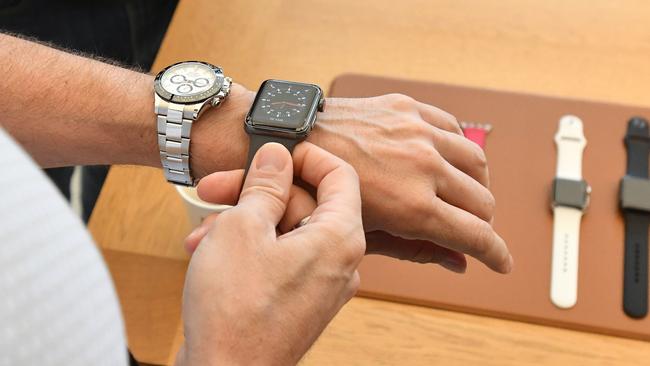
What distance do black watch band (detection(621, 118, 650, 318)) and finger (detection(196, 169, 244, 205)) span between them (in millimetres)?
467

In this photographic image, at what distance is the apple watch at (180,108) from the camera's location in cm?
79

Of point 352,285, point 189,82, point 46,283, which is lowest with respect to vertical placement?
point 352,285

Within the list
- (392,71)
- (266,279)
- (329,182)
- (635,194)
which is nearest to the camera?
(266,279)

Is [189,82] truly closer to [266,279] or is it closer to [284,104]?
[284,104]

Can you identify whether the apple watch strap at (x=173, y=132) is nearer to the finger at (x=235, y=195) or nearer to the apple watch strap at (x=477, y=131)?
the finger at (x=235, y=195)

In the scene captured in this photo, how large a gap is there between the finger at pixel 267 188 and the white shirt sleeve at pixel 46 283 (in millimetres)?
251

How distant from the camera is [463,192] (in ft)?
2.56

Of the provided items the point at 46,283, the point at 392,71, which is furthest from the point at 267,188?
the point at 392,71

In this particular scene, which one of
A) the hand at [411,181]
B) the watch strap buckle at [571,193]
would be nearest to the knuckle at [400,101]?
the hand at [411,181]

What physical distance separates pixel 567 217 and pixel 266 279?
0.47 meters

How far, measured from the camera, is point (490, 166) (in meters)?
0.92

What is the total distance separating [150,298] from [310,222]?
356mm

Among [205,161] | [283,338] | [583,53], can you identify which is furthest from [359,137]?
[583,53]

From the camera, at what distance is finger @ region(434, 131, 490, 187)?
0.80 metres
